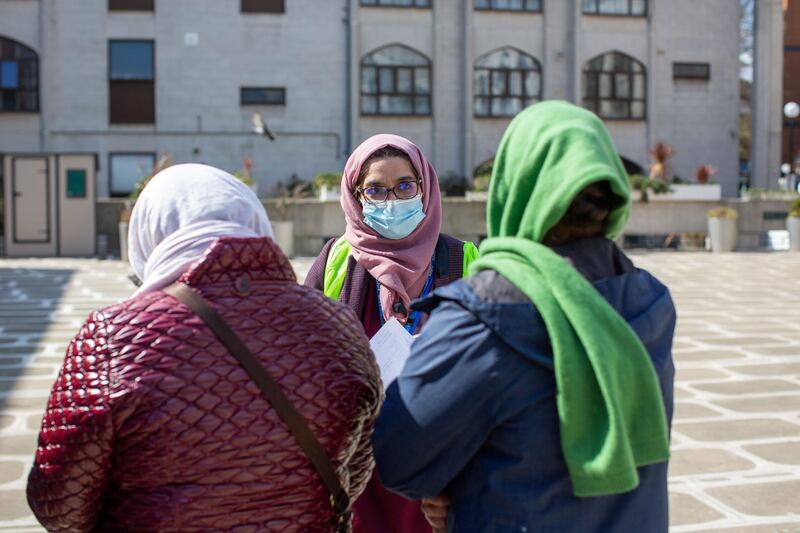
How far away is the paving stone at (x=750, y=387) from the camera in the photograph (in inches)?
282

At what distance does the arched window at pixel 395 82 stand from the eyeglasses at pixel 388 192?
28253 millimetres

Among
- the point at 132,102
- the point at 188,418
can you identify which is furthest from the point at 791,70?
the point at 188,418

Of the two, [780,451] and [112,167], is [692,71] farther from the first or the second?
[780,451]

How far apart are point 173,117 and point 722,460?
27.2 metres

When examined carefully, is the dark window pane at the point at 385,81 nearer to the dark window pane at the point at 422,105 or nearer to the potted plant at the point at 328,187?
the dark window pane at the point at 422,105

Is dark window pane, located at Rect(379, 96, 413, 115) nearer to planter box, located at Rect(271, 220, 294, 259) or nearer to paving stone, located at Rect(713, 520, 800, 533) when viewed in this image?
planter box, located at Rect(271, 220, 294, 259)

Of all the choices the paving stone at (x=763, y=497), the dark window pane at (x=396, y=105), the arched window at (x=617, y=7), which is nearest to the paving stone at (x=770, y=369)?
the paving stone at (x=763, y=497)

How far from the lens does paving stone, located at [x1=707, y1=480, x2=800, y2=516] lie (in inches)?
176

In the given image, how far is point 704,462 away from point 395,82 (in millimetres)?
27331

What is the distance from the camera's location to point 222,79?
30.3 meters

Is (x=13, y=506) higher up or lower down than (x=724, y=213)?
lower down

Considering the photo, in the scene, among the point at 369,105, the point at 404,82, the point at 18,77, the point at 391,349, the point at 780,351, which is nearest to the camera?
the point at 391,349

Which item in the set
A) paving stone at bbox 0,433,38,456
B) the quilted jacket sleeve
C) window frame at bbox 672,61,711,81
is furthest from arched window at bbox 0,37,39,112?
the quilted jacket sleeve

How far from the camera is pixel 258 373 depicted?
1816 millimetres
